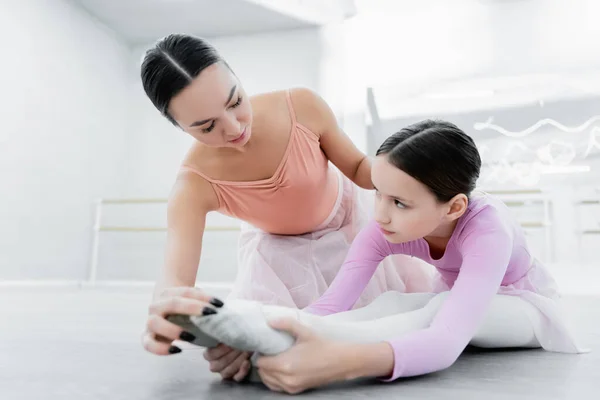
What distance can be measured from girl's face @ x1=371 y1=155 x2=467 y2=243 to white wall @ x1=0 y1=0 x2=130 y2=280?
3.29 m

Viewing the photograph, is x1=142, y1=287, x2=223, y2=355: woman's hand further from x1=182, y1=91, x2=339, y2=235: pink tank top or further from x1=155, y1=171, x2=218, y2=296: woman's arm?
x1=182, y1=91, x2=339, y2=235: pink tank top

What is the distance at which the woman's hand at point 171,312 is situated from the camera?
2.06 ft

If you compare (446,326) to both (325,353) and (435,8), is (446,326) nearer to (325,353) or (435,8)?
(325,353)

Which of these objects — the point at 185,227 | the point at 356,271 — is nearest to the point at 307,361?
the point at 356,271

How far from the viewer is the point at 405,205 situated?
2.79 ft

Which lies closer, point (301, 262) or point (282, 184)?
point (282, 184)

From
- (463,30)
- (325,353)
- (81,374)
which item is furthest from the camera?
(463,30)

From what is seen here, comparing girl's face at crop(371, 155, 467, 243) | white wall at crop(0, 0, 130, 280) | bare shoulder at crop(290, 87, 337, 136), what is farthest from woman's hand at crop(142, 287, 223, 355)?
white wall at crop(0, 0, 130, 280)

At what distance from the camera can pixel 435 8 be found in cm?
388

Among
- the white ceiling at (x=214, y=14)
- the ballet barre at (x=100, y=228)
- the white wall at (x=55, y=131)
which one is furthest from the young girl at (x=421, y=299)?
the white ceiling at (x=214, y=14)

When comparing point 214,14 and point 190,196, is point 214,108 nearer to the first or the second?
point 190,196

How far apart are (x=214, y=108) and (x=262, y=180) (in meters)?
0.26

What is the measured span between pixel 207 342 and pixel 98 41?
4341 mm

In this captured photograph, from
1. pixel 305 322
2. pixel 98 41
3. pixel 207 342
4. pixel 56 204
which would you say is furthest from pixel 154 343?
pixel 98 41
